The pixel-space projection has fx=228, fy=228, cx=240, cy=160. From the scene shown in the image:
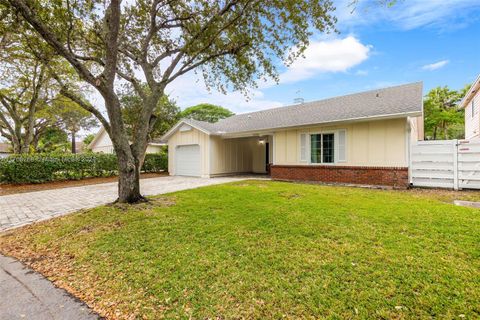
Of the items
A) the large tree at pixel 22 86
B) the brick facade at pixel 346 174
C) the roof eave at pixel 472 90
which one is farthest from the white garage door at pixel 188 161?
the roof eave at pixel 472 90

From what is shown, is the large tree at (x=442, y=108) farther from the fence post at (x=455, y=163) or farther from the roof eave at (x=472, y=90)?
the fence post at (x=455, y=163)

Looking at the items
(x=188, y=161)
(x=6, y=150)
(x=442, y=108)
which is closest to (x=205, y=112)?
(x=188, y=161)

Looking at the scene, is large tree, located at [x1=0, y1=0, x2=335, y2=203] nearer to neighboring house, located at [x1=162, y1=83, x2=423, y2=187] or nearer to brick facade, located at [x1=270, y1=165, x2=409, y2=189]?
neighboring house, located at [x1=162, y1=83, x2=423, y2=187]

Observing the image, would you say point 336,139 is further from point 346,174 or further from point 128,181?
point 128,181

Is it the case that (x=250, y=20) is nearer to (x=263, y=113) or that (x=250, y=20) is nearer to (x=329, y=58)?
(x=329, y=58)

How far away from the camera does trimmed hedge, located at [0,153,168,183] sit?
429 inches

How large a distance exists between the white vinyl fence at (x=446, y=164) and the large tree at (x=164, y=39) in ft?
19.0

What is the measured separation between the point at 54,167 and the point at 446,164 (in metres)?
17.8

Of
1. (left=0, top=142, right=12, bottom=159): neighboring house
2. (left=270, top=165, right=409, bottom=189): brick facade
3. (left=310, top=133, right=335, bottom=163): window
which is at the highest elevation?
(left=0, top=142, right=12, bottom=159): neighboring house

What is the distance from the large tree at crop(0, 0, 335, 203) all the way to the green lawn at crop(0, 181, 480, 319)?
7.92ft

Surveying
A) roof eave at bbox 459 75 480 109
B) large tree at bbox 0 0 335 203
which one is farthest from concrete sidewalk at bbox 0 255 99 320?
roof eave at bbox 459 75 480 109

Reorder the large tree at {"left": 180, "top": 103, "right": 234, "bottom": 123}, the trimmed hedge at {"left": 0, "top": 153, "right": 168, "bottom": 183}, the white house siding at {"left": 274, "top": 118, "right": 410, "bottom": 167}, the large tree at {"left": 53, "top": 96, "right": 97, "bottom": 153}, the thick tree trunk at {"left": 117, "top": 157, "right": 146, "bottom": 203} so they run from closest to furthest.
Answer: the thick tree trunk at {"left": 117, "top": 157, "right": 146, "bottom": 203}, the white house siding at {"left": 274, "top": 118, "right": 410, "bottom": 167}, the trimmed hedge at {"left": 0, "top": 153, "right": 168, "bottom": 183}, the large tree at {"left": 53, "top": 96, "right": 97, "bottom": 153}, the large tree at {"left": 180, "top": 103, "right": 234, "bottom": 123}

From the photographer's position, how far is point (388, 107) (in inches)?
358

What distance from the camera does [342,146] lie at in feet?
32.8
